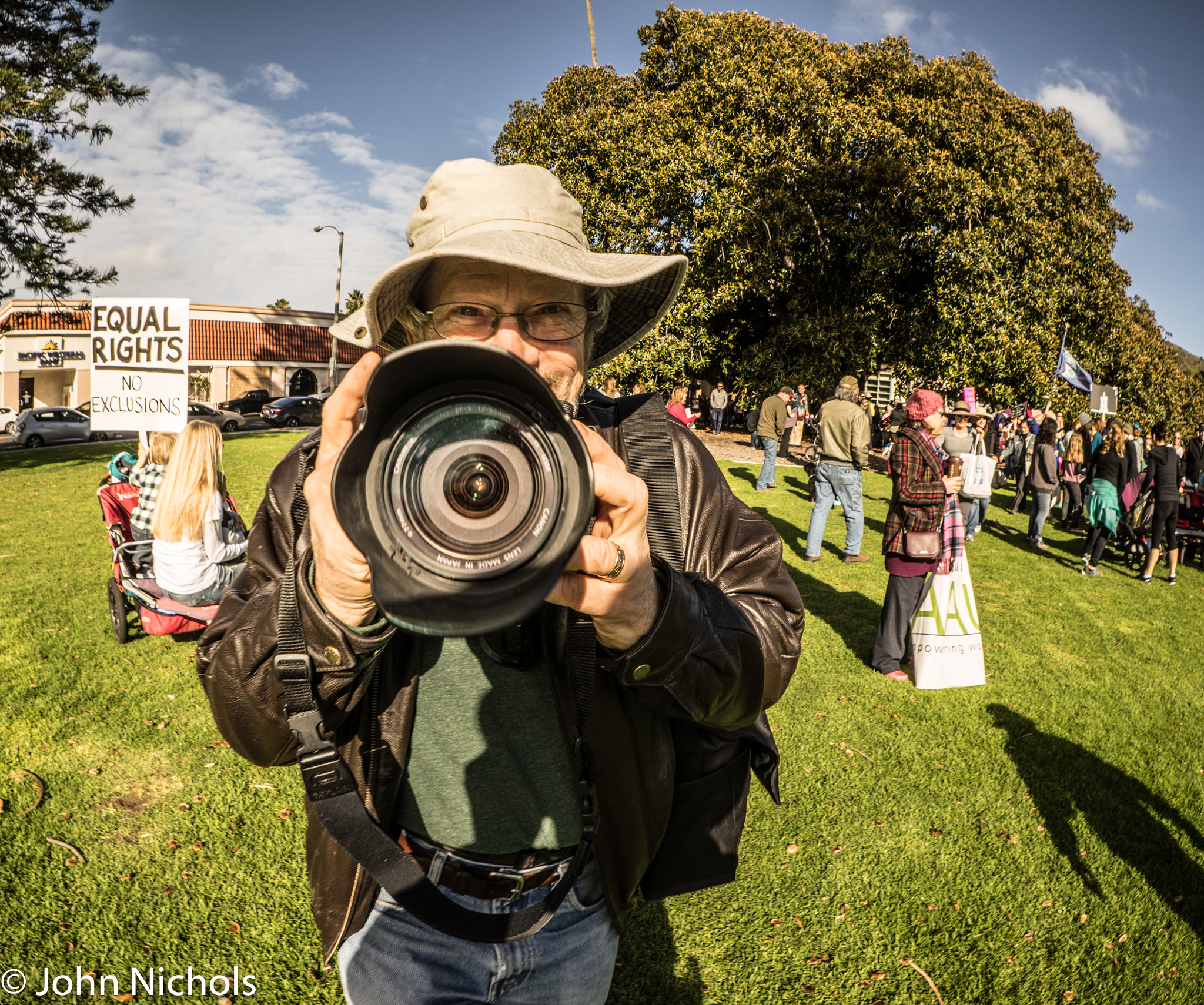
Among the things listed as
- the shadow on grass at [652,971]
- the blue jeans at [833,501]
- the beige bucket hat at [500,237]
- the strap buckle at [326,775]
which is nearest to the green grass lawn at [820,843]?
the shadow on grass at [652,971]

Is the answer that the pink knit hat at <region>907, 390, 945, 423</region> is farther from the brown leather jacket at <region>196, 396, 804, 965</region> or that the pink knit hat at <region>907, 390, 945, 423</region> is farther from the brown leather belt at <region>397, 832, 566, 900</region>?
the brown leather belt at <region>397, 832, 566, 900</region>

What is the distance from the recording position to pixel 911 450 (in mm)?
5715

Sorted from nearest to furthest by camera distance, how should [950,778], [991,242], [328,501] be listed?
[328,501] → [950,778] → [991,242]

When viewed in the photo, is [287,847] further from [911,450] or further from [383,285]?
[911,450]

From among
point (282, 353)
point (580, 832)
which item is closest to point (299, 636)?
point (580, 832)

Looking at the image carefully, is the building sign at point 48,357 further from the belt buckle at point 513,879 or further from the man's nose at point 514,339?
the belt buckle at point 513,879

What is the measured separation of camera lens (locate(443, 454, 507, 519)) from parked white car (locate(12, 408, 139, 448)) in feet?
100

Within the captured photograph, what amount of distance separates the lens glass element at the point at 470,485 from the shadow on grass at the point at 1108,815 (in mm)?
4088

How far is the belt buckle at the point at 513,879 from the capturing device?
141cm

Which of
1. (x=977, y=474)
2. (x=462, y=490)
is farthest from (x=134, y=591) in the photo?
(x=977, y=474)

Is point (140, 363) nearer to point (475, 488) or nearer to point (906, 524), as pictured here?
point (906, 524)

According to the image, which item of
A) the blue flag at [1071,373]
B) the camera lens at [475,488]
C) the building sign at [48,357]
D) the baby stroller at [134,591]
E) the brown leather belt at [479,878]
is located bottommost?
the baby stroller at [134,591]

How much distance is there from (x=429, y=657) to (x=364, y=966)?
2.07ft

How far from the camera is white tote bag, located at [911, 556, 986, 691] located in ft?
17.7
